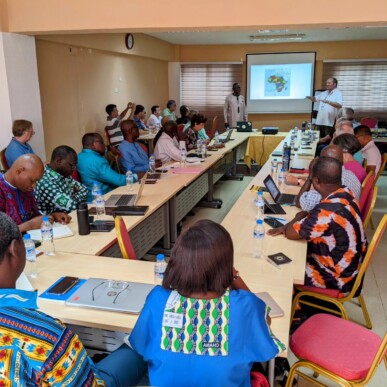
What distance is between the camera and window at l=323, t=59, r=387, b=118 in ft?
34.4

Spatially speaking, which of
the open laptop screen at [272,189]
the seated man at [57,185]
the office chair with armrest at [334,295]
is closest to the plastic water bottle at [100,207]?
the seated man at [57,185]

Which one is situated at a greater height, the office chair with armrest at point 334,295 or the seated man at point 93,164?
the seated man at point 93,164

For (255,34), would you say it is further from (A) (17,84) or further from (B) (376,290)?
(B) (376,290)

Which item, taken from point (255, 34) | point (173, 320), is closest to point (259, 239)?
point (173, 320)

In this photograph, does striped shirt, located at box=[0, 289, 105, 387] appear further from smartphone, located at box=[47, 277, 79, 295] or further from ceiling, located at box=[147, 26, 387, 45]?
ceiling, located at box=[147, 26, 387, 45]

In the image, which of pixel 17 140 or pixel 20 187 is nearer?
pixel 20 187

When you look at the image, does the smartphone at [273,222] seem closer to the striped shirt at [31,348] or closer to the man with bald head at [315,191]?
the man with bald head at [315,191]

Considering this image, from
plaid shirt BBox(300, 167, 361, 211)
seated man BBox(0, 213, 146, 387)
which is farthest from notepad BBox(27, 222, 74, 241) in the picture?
plaid shirt BBox(300, 167, 361, 211)

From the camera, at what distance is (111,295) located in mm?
1901

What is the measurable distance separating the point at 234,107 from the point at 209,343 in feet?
27.8

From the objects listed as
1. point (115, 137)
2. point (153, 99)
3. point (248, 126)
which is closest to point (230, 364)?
point (115, 137)

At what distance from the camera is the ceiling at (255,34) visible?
8.81 metres

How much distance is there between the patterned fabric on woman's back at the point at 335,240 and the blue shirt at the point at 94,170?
2125 millimetres

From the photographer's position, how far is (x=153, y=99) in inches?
419
